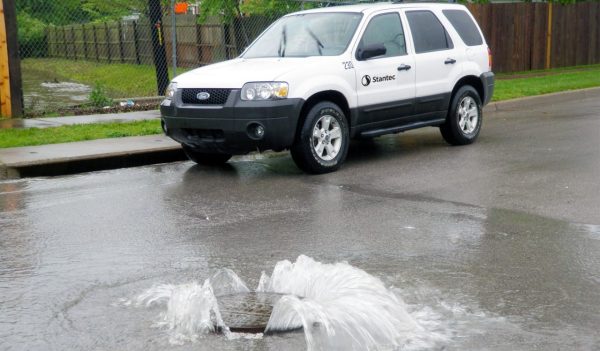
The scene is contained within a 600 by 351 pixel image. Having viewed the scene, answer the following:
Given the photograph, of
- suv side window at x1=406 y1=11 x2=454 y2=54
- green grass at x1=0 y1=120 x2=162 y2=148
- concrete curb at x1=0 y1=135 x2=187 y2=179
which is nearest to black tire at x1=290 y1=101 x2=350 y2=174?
suv side window at x1=406 y1=11 x2=454 y2=54

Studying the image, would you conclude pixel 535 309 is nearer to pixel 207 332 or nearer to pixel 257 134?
pixel 207 332

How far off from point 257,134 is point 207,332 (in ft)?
16.5

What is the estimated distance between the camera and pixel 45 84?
25750mm

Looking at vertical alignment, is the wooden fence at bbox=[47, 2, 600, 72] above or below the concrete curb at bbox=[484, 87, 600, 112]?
above

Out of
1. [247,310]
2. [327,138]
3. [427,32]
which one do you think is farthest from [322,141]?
[247,310]

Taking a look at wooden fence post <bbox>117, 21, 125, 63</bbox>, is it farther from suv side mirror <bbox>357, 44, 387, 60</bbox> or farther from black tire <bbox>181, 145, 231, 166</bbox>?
suv side mirror <bbox>357, 44, 387, 60</bbox>

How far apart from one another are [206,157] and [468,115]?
371 cm

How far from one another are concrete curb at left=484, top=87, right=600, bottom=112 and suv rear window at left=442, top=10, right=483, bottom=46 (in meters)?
4.16

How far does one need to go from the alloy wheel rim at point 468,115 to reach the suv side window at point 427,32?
0.79m

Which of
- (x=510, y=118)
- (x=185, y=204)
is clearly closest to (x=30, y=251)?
(x=185, y=204)

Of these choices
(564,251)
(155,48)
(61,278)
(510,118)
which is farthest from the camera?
(155,48)

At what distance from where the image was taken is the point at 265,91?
9.88 m

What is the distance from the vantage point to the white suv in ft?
32.6

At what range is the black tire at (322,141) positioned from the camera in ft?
33.0
